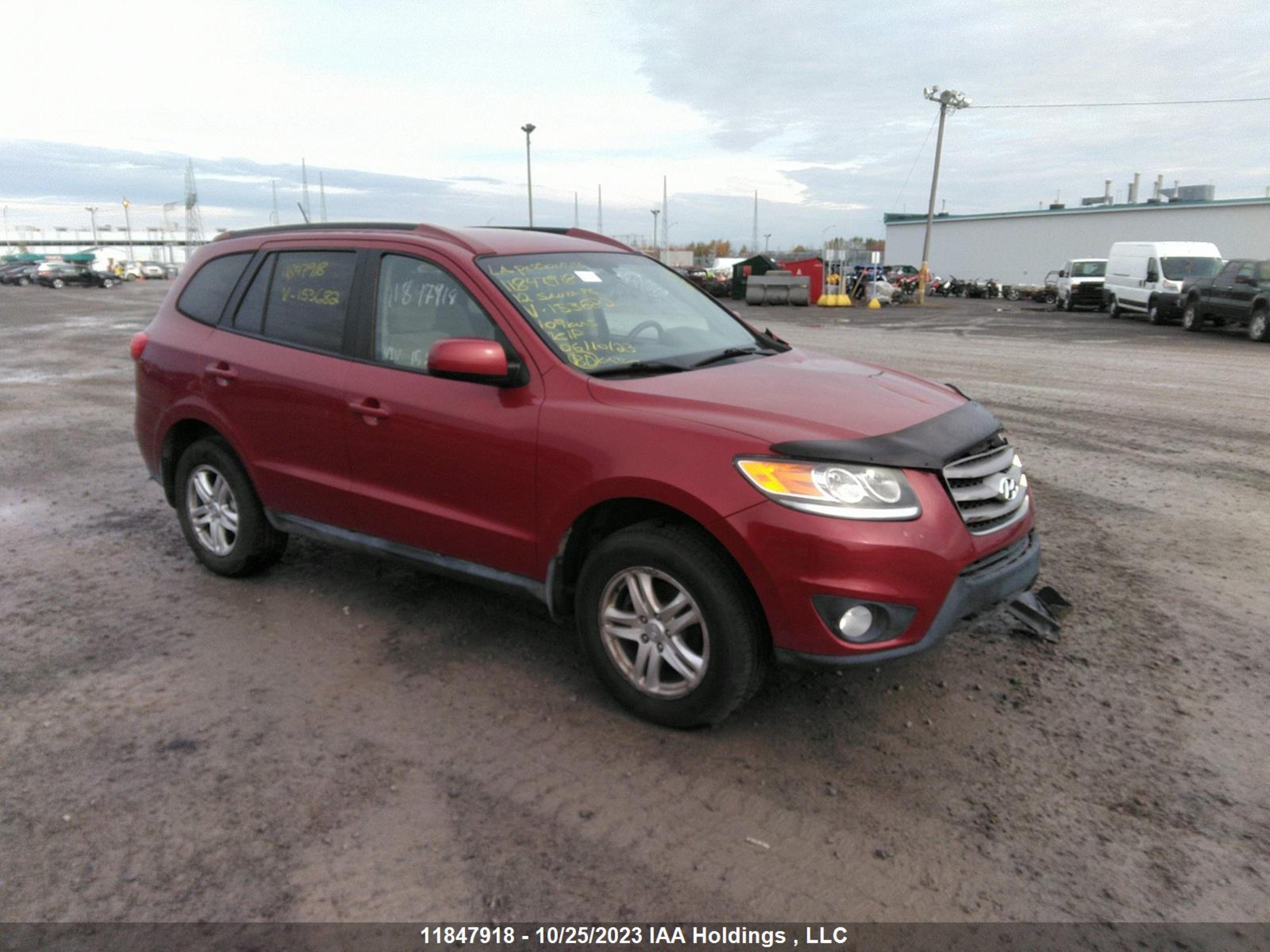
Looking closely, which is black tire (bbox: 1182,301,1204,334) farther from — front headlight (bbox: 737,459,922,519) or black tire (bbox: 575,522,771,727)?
black tire (bbox: 575,522,771,727)

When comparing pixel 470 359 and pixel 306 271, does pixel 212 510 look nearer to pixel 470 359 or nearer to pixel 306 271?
pixel 306 271

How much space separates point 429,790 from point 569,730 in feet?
1.89

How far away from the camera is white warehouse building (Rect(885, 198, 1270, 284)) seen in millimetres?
50625

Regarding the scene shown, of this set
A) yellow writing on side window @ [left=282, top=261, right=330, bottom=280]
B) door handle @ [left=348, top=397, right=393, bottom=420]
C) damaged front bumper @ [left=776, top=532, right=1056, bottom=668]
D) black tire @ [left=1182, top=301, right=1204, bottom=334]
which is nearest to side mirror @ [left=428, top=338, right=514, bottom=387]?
door handle @ [left=348, top=397, right=393, bottom=420]

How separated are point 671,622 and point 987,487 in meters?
1.22

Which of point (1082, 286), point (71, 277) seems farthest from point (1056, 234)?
point (71, 277)

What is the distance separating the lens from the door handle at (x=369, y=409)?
13.0ft

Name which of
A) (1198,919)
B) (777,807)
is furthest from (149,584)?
(1198,919)

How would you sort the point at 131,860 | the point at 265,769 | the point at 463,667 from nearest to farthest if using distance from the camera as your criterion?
the point at 131,860
the point at 265,769
the point at 463,667

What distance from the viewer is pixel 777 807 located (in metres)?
2.98

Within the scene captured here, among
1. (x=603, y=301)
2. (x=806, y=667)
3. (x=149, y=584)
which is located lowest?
(x=149, y=584)

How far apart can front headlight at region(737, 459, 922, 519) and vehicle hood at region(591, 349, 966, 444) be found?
4.2 inches

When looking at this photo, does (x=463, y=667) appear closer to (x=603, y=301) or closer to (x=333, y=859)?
(x=333, y=859)

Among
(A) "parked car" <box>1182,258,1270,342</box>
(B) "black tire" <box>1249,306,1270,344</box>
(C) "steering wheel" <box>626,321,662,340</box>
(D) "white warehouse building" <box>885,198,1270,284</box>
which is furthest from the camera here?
(D) "white warehouse building" <box>885,198,1270,284</box>
